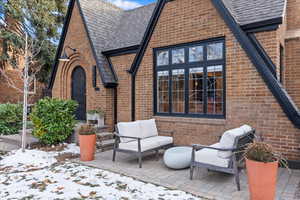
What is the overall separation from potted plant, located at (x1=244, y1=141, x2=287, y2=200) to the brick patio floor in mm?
371

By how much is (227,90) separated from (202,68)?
40.3 inches

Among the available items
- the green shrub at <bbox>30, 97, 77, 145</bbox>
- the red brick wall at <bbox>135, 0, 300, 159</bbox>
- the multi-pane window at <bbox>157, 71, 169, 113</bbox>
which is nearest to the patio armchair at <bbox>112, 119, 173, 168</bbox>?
the red brick wall at <bbox>135, 0, 300, 159</bbox>

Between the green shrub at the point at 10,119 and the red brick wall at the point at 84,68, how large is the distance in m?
1.86

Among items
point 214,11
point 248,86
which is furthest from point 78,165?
point 214,11

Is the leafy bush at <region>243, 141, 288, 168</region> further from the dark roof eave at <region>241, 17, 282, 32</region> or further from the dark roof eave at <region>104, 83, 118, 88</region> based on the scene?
the dark roof eave at <region>104, 83, 118, 88</region>

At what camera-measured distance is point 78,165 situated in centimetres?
553

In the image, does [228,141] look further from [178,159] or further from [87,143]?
[87,143]

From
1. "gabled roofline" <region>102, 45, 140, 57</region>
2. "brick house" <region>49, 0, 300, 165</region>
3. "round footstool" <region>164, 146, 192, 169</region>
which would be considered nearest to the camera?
"round footstool" <region>164, 146, 192, 169</region>

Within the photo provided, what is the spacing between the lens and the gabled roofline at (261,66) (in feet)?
15.8

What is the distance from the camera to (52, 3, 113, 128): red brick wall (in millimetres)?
8641

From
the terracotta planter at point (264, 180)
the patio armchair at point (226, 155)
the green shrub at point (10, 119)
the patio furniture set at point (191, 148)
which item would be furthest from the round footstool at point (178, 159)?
the green shrub at point (10, 119)

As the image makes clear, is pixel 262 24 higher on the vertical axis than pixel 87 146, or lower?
higher

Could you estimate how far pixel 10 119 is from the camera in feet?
32.5

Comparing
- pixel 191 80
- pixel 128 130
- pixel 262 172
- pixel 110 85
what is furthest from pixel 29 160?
pixel 262 172
